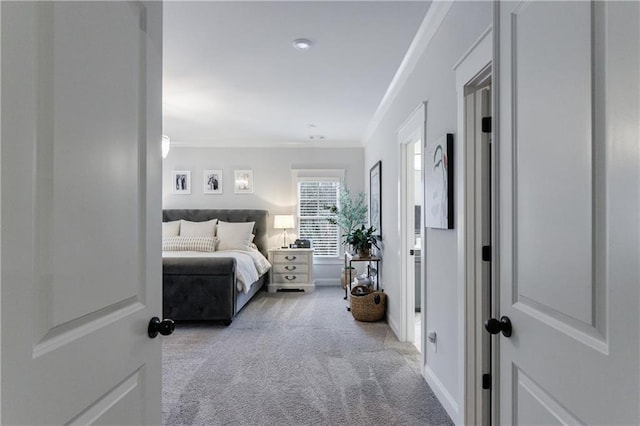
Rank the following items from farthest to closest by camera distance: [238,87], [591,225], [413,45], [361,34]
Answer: [238,87] < [413,45] < [361,34] < [591,225]

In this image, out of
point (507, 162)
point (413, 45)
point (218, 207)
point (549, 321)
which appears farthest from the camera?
point (218, 207)

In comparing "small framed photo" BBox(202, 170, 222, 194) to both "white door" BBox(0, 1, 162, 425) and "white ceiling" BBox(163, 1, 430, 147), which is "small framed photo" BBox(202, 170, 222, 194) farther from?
"white door" BBox(0, 1, 162, 425)

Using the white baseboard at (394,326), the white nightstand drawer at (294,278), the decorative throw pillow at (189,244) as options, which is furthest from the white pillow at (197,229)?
the white baseboard at (394,326)

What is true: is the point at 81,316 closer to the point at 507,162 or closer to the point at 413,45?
the point at 507,162

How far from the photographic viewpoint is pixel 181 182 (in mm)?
6785

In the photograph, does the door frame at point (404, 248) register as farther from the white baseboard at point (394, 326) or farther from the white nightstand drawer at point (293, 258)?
the white nightstand drawer at point (293, 258)

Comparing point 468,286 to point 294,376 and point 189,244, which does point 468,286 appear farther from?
point 189,244

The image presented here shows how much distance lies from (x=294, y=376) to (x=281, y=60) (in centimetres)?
263

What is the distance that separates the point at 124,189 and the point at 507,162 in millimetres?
1122

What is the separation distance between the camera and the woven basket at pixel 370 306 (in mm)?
4414

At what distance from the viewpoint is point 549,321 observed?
3.07 ft

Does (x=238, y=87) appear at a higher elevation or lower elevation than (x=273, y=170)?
higher

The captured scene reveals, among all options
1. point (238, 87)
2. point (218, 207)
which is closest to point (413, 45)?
point (238, 87)

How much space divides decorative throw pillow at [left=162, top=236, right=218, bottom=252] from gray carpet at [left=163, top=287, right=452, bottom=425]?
1.64 meters
